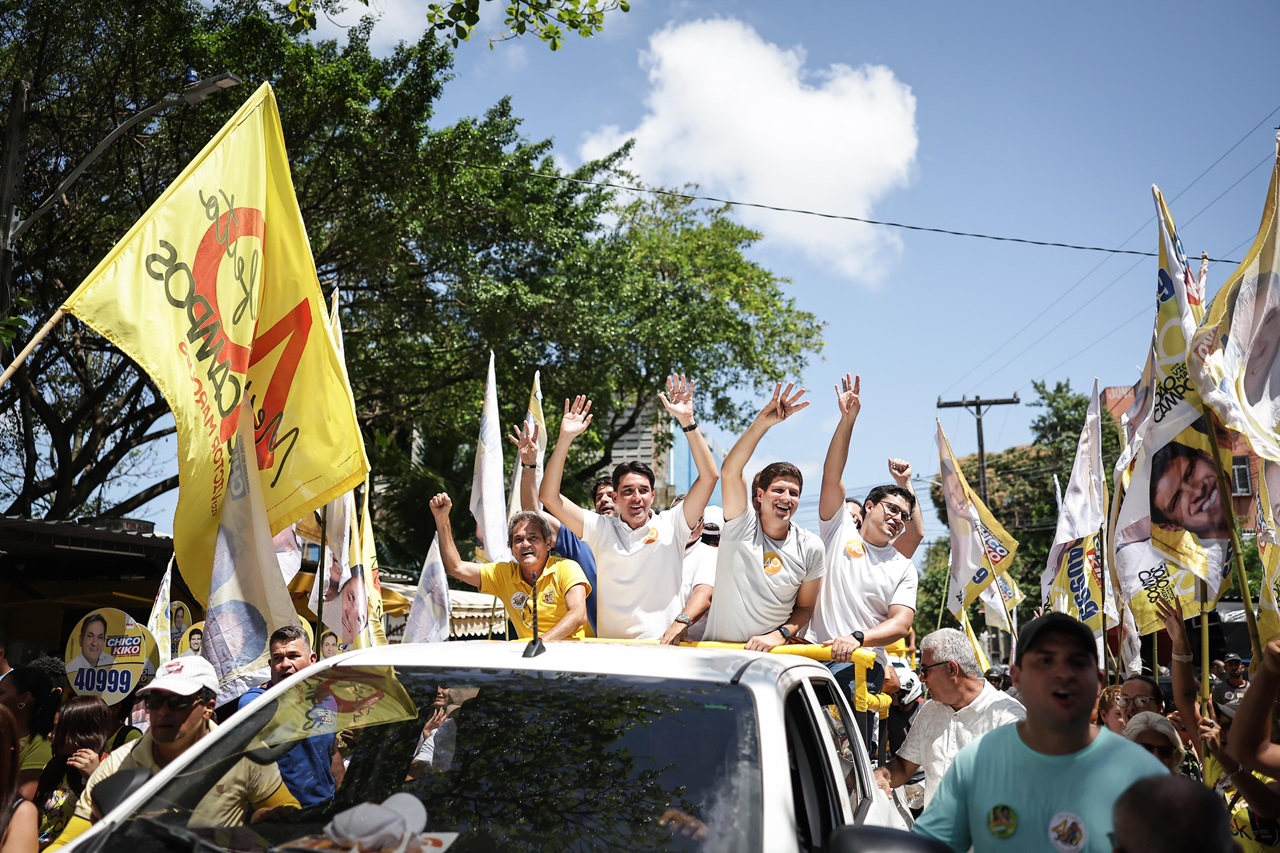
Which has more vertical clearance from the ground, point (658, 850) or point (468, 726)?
point (468, 726)

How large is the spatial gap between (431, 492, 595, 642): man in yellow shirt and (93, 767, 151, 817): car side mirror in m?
2.72

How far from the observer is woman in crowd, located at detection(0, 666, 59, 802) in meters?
5.71

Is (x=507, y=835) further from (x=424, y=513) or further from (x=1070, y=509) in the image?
(x=424, y=513)

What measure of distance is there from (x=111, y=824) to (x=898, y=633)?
13.9ft

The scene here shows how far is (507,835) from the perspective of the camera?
9.28ft

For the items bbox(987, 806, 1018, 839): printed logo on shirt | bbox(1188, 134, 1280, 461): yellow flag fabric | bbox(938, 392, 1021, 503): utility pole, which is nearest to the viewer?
bbox(987, 806, 1018, 839): printed logo on shirt

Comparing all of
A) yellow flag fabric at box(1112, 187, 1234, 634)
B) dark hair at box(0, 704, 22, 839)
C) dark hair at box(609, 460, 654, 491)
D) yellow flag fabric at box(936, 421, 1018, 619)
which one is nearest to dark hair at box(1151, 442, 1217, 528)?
yellow flag fabric at box(1112, 187, 1234, 634)

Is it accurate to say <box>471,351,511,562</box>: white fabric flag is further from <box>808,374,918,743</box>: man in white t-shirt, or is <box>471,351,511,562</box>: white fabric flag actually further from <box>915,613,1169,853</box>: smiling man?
<box>915,613,1169,853</box>: smiling man

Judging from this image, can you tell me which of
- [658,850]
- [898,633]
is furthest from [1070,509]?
[658,850]

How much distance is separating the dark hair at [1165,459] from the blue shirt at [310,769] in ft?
16.6

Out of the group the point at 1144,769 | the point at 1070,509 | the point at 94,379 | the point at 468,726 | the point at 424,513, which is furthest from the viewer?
the point at 424,513

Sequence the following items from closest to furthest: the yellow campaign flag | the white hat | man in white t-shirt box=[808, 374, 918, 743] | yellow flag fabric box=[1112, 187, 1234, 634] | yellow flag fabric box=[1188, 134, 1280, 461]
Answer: the white hat, the yellow campaign flag, yellow flag fabric box=[1188, 134, 1280, 461], man in white t-shirt box=[808, 374, 918, 743], yellow flag fabric box=[1112, 187, 1234, 634]

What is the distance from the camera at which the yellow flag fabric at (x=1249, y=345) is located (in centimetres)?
610

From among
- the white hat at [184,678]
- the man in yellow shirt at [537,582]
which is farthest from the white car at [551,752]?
the man in yellow shirt at [537,582]
